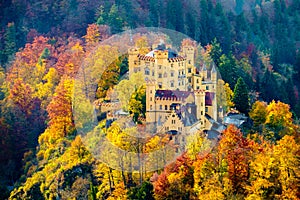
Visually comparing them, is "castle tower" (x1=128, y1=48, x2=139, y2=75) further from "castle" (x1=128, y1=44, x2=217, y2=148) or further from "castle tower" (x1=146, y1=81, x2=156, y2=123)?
"castle tower" (x1=146, y1=81, x2=156, y2=123)

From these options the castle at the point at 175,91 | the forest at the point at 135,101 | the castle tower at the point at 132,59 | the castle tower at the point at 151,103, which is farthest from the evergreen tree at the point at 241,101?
the castle tower at the point at 151,103

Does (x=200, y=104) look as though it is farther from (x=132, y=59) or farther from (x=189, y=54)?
(x=132, y=59)

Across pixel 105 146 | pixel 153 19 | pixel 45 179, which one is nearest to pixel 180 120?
pixel 105 146

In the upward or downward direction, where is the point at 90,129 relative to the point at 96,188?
upward

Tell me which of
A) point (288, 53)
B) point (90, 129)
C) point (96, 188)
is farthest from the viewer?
point (288, 53)

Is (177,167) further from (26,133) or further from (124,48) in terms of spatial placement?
(26,133)

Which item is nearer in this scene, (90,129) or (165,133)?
(165,133)

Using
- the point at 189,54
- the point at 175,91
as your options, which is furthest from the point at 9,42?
the point at 175,91
